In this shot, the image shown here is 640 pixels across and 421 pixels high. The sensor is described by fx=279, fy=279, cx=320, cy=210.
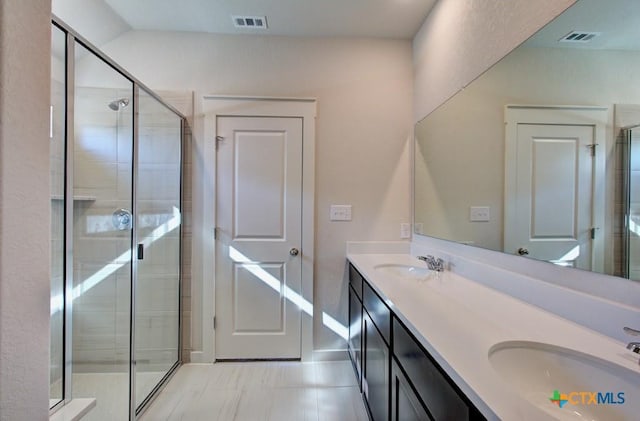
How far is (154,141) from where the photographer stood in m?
2.01

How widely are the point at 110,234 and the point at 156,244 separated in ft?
1.05

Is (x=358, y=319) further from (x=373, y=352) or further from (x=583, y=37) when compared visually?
(x=583, y=37)

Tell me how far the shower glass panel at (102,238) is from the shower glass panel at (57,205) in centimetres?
13

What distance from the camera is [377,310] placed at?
4.76 feet

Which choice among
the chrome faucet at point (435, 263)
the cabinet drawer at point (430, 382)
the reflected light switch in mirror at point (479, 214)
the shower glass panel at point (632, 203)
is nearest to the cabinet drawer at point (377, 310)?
the cabinet drawer at point (430, 382)

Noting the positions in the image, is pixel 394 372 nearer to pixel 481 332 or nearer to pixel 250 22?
pixel 481 332

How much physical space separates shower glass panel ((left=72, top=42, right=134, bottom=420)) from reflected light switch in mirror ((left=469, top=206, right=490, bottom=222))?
2.08 metres

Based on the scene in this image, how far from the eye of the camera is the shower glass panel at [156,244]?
1.87 meters

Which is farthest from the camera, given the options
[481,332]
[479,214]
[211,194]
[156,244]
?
[211,194]

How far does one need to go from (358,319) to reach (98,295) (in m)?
1.64

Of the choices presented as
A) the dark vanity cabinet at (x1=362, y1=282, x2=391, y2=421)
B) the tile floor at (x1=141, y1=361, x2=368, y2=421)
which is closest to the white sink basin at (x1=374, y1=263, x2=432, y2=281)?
the dark vanity cabinet at (x1=362, y1=282, x2=391, y2=421)

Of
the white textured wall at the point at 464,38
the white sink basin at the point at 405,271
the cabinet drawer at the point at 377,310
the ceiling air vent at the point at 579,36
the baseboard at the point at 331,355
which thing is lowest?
the baseboard at the point at 331,355

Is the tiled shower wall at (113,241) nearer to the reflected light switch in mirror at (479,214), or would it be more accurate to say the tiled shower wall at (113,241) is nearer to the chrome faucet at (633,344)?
the reflected light switch in mirror at (479,214)

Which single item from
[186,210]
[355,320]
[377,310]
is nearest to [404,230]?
[355,320]
